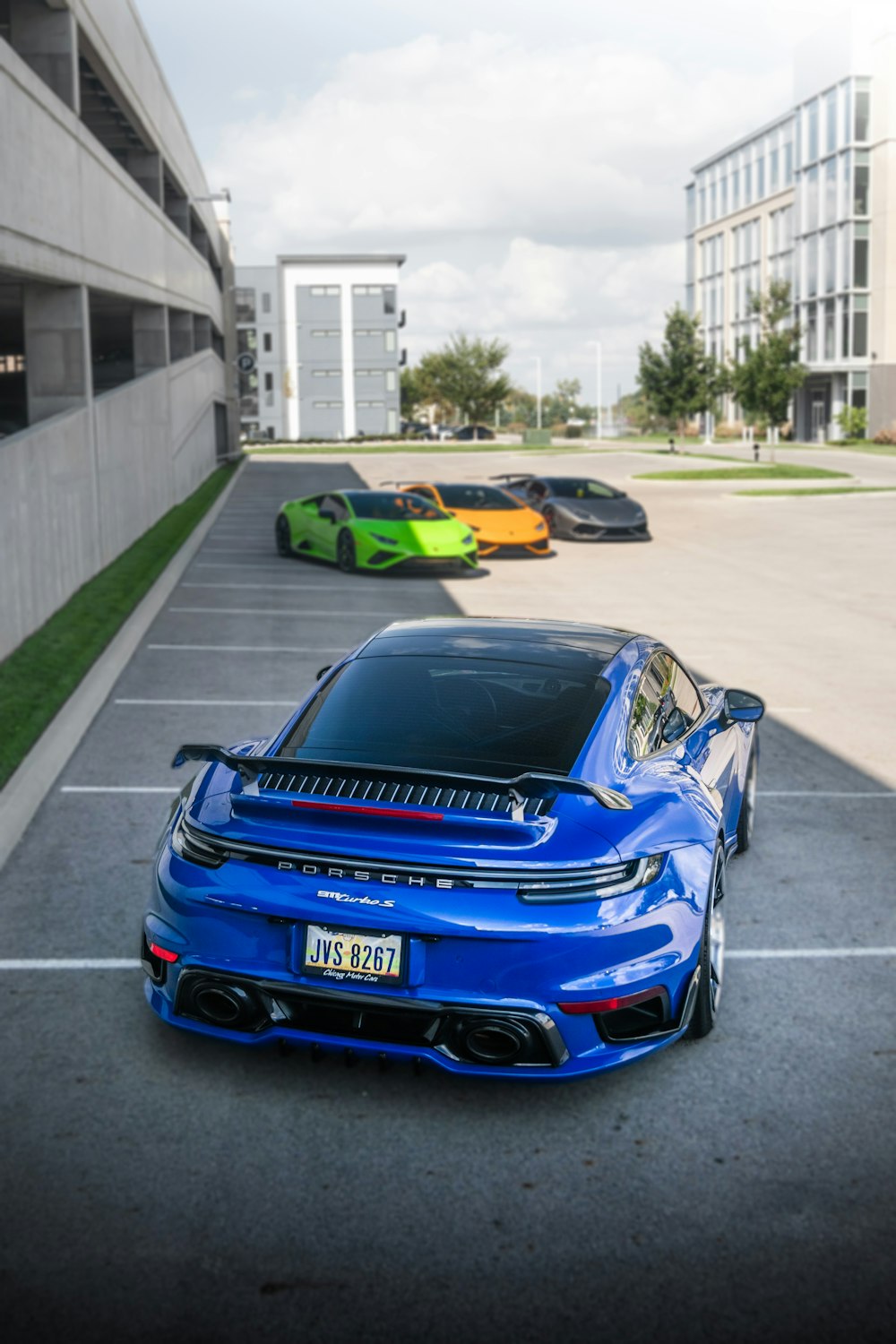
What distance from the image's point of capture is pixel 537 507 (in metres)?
28.9

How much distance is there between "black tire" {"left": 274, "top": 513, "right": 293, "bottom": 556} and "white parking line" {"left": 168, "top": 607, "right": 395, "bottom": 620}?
598cm

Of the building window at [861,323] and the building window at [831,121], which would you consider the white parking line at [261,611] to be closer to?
the building window at [861,323]

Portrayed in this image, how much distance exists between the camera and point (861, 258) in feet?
248

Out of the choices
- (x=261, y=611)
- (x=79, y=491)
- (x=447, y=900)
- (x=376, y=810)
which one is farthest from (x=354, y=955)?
(x=79, y=491)

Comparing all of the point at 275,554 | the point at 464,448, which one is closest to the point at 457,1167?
the point at 275,554

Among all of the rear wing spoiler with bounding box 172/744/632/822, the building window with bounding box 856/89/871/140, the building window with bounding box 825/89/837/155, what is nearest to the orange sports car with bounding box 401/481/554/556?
the rear wing spoiler with bounding box 172/744/632/822

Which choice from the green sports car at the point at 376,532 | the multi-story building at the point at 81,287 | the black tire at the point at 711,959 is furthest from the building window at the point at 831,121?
the black tire at the point at 711,959

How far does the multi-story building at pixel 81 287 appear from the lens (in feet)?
45.1

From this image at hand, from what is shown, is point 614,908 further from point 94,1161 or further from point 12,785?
point 12,785

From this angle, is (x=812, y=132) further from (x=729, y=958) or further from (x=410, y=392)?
(x=729, y=958)

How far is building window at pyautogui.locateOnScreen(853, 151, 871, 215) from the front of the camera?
74.6m

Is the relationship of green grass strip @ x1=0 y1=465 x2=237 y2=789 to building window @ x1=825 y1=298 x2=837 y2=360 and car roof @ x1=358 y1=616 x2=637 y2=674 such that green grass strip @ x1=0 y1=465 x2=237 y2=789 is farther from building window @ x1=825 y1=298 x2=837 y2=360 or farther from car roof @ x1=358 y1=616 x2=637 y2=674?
building window @ x1=825 y1=298 x2=837 y2=360

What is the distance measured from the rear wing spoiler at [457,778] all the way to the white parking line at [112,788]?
3.88 meters

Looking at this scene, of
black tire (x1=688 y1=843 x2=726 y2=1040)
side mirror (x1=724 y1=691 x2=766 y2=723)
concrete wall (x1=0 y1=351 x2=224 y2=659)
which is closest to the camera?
black tire (x1=688 y1=843 x2=726 y2=1040)
